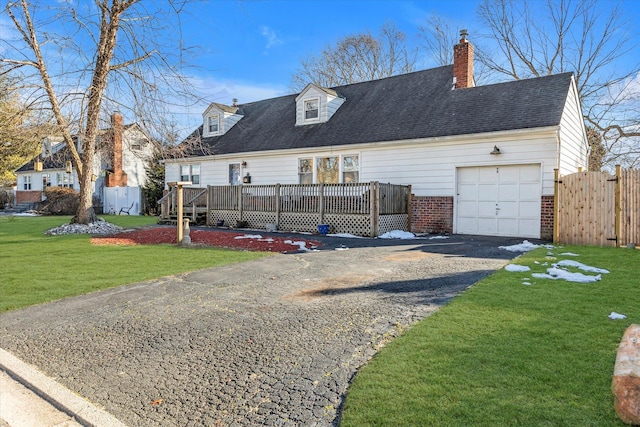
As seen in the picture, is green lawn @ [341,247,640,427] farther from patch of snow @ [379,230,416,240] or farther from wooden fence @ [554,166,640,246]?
patch of snow @ [379,230,416,240]

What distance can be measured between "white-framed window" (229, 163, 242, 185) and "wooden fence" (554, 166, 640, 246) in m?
13.5

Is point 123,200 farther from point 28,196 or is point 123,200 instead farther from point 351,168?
point 351,168

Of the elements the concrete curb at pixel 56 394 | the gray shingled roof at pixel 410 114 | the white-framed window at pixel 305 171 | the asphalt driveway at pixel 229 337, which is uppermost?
the gray shingled roof at pixel 410 114

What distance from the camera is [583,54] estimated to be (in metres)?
23.8

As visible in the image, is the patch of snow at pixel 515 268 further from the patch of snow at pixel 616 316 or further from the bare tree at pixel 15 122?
the bare tree at pixel 15 122

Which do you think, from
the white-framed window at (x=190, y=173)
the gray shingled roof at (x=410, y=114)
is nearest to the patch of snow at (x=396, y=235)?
the gray shingled roof at (x=410, y=114)

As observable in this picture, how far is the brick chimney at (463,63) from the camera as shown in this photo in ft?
49.2

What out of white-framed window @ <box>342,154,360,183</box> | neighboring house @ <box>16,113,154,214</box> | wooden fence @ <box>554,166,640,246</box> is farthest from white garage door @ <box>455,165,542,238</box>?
neighboring house @ <box>16,113,154,214</box>

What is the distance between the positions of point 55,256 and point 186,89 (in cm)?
534

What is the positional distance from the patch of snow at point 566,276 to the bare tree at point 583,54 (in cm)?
2106

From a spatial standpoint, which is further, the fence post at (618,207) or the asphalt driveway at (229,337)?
the fence post at (618,207)

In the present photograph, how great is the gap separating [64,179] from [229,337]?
3712 centimetres

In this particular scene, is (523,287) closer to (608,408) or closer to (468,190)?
(608,408)

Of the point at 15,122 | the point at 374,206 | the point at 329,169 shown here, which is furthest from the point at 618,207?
the point at 15,122
